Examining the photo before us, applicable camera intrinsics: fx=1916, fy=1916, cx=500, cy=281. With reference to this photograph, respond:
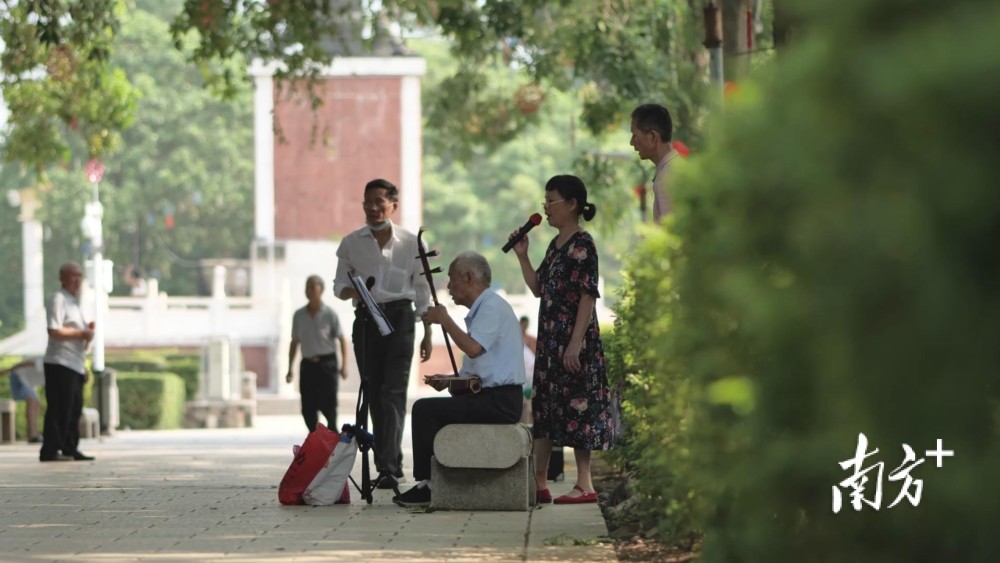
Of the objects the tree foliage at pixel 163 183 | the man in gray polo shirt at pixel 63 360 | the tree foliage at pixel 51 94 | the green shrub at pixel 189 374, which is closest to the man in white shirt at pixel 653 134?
the man in gray polo shirt at pixel 63 360

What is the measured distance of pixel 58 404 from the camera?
1611cm

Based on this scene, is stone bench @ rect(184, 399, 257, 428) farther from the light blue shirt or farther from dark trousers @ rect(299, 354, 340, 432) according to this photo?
the light blue shirt

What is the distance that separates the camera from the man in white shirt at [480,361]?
32.3 feet

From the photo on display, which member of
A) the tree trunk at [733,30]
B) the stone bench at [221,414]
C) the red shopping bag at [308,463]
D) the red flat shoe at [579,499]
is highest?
the tree trunk at [733,30]

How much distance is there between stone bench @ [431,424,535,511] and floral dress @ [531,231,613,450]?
1.21 feet

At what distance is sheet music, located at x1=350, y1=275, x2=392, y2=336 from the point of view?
1048 centimetres

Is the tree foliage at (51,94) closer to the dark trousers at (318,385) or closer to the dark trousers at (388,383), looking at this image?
the dark trousers at (318,385)

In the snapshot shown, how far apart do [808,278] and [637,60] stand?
20.5 m

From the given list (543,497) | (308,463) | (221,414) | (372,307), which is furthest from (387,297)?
(221,414)

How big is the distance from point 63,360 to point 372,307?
6.22 metres

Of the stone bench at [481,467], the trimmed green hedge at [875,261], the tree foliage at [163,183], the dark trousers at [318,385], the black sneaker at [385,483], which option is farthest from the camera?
the tree foliage at [163,183]

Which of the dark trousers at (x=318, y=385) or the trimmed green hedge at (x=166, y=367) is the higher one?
the dark trousers at (x=318, y=385)

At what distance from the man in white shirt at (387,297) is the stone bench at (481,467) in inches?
57.9

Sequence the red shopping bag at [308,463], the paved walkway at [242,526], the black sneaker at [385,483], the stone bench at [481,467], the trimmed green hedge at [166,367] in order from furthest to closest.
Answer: the trimmed green hedge at [166,367] → the black sneaker at [385,483] → the red shopping bag at [308,463] → the stone bench at [481,467] → the paved walkway at [242,526]
